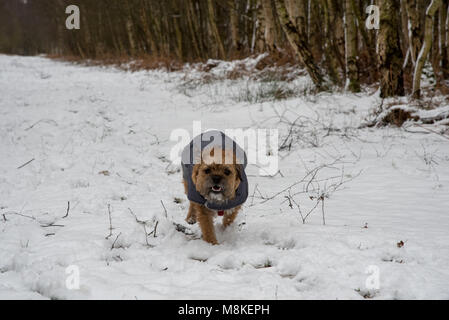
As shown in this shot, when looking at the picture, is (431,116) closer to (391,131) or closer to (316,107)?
(391,131)

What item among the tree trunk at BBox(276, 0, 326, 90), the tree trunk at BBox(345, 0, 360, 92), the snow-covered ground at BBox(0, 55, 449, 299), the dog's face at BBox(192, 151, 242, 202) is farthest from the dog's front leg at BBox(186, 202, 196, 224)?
the tree trunk at BBox(345, 0, 360, 92)

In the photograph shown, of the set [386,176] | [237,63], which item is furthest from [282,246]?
[237,63]

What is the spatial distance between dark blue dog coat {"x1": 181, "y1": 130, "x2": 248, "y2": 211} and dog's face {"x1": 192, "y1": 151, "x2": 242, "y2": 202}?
0.06 meters

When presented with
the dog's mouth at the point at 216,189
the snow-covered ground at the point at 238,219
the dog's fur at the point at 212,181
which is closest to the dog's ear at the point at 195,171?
the dog's fur at the point at 212,181

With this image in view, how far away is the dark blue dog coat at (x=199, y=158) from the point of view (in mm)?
3057

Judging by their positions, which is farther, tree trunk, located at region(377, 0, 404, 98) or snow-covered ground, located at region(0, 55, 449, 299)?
tree trunk, located at region(377, 0, 404, 98)

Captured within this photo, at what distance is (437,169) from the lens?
4.15 m

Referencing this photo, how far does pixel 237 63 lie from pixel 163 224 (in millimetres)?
10983

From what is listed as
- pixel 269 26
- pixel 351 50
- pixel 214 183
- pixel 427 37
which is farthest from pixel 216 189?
pixel 269 26

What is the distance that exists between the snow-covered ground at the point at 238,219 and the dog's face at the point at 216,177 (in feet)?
1.60

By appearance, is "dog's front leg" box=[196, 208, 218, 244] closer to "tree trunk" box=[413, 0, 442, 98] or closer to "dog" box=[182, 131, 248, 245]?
"dog" box=[182, 131, 248, 245]

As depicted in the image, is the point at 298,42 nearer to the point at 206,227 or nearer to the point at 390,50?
the point at 390,50

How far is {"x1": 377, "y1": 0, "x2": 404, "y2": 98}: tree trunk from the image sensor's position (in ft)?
21.4
